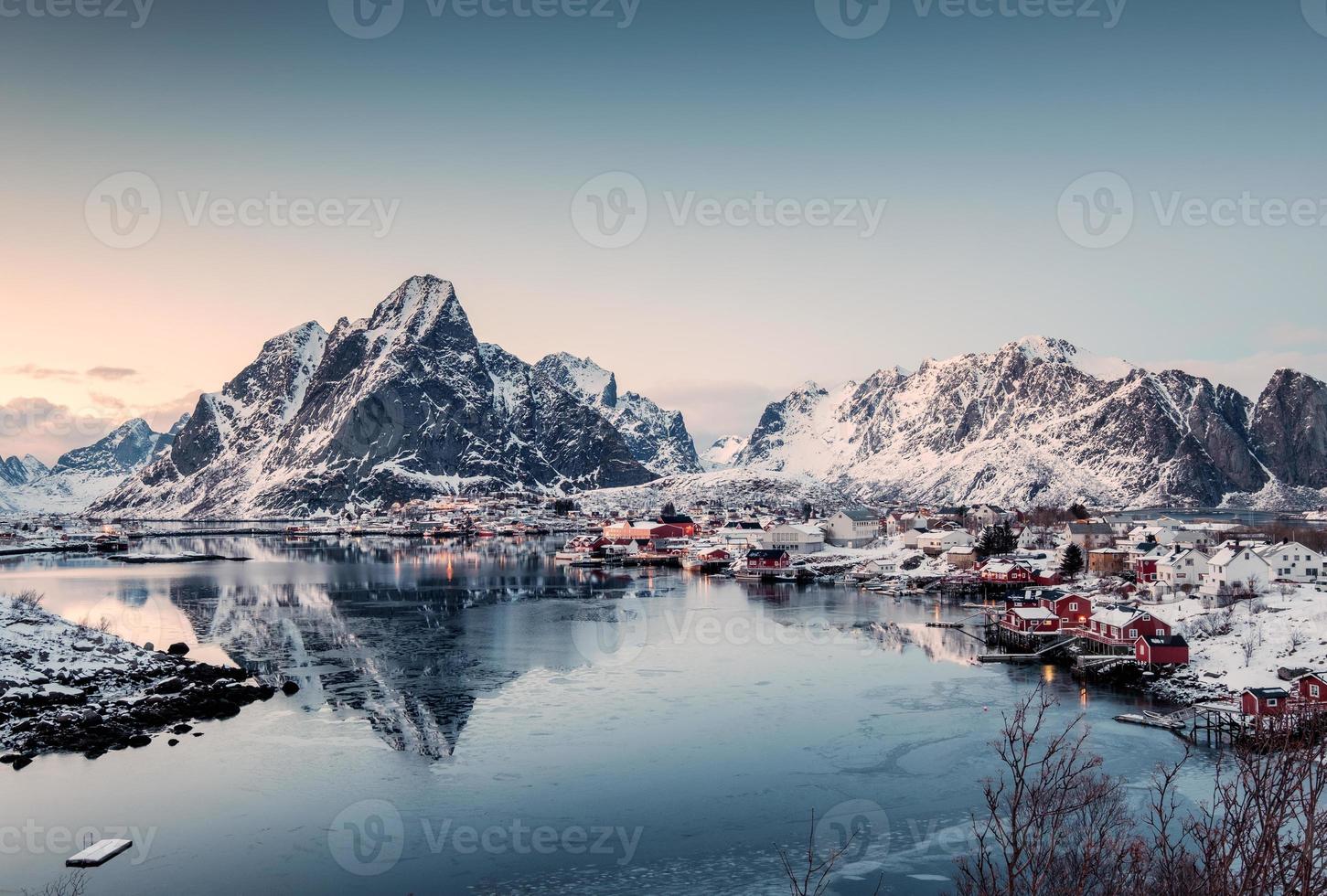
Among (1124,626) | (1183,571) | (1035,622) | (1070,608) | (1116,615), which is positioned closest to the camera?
(1124,626)

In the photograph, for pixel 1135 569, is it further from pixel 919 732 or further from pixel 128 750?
pixel 128 750

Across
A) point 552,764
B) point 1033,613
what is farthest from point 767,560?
point 552,764

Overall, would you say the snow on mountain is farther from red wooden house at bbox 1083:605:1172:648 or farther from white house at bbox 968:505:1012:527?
red wooden house at bbox 1083:605:1172:648

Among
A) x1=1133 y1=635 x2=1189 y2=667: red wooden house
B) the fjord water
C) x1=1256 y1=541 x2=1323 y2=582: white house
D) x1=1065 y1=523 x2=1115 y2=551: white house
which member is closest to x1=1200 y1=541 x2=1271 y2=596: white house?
x1=1256 y1=541 x2=1323 y2=582: white house

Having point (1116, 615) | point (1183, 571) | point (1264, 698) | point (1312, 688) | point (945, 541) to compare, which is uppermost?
point (945, 541)

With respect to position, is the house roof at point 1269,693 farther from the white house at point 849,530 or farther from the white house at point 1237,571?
the white house at point 849,530

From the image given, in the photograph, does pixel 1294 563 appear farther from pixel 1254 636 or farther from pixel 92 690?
pixel 92 690
